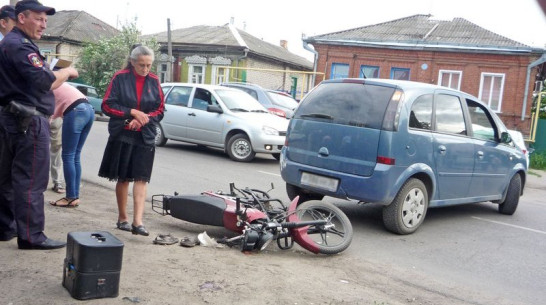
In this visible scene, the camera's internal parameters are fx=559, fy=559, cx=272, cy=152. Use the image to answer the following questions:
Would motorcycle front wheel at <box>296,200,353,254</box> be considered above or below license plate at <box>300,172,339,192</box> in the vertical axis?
below

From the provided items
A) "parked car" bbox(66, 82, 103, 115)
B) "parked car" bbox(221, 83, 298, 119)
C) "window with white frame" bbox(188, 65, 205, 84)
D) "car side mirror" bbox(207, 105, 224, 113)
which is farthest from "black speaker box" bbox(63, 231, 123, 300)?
"window with white frame" bbox(188, 65, 205, 84)

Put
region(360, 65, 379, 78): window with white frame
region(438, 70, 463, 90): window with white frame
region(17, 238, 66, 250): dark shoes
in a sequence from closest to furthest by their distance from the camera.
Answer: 1. region(17, 238, 66, 250): dark shoes
2. region(438, 70, 463, 90): window with white frame
3. region(360, 65, 379, 78): window with white frame

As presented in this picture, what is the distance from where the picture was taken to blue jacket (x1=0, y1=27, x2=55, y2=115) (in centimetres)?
428

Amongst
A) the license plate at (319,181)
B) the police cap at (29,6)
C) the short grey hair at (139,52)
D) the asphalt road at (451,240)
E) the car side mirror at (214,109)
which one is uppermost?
the police cap at (29,6)

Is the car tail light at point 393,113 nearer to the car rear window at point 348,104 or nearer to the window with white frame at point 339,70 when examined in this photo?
the car rear window at point 348,104

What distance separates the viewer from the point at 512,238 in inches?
277

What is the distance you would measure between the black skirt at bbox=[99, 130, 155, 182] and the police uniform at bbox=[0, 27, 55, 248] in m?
0.80

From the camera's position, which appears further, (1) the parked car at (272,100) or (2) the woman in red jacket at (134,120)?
(1) the parked car at (272,100)

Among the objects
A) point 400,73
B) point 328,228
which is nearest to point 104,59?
point 400,73

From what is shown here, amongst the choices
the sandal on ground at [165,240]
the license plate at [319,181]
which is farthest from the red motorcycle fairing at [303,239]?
the license plate at [319,181]

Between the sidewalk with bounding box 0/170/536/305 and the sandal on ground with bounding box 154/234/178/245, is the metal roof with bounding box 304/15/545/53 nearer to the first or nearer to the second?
the sidewalk with bounding box 0/170/536/305

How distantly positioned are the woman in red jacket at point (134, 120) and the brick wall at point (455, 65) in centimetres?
2280

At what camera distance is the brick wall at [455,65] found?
2473 cm

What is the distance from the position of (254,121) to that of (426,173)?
617 centimetres
